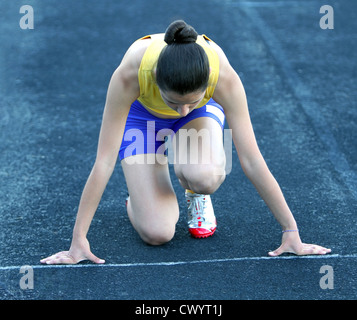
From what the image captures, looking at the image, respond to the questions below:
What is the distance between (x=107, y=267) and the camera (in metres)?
2.89

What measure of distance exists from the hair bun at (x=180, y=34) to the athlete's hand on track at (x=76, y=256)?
104 cm

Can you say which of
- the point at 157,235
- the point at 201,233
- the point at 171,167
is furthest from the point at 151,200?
the point at 171,167

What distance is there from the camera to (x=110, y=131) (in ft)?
9.09

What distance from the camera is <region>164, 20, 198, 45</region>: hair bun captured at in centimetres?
251

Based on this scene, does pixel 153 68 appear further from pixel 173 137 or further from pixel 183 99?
pixel 173 137

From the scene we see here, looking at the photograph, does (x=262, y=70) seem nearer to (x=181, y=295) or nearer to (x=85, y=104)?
(x=85, y=104)

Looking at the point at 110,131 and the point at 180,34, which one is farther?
the point at 110,131

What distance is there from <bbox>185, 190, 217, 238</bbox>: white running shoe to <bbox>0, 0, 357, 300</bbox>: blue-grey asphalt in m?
0.05

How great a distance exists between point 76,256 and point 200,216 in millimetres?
694

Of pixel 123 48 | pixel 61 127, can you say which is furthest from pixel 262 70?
pixel 61 127

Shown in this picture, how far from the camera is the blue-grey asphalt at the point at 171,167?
2.80 meters
